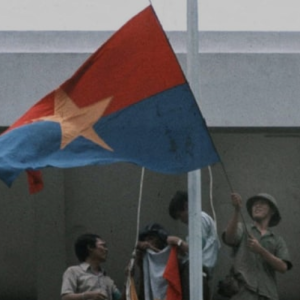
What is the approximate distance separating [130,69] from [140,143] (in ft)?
1.47

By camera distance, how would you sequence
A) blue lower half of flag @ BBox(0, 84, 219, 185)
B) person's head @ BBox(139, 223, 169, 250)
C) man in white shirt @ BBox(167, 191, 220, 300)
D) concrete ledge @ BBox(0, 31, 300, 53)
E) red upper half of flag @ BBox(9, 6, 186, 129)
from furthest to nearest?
concrete ledge @ BBox(0, 31, 300, 53) < person's head @ BBox(139, 223, 169, 250) < man in white shirt @ BBox(167, 191, 220, 300) < red upper half of flag @ BBox(9, 6, 186, 129) < blue lower half of flag @ BBox(0, 84, 219, 185)

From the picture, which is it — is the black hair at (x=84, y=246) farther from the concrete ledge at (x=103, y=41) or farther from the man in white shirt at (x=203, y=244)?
the concrete ledge at (x=103, y=41)

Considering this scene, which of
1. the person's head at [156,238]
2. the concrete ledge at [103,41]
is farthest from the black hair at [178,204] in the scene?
the concrete ledge at [103,41]

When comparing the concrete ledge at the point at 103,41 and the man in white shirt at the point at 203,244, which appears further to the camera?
the concrete ledge at the point at 103,41

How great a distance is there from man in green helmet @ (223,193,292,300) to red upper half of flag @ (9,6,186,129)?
181 centimetres

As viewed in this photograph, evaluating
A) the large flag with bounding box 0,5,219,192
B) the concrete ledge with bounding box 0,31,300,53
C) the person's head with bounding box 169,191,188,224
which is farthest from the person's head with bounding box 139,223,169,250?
the large flag with bounding box 0,5,219,192

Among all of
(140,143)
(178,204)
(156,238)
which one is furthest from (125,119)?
(156,238)

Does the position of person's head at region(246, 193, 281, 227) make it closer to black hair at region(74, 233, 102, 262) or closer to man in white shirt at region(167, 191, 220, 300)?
man in white shirt at region(167, 191, 220, 300)

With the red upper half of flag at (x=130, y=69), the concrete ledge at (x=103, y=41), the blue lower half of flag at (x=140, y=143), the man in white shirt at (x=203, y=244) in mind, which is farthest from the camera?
the concrete ledge at (x=103, y=41)

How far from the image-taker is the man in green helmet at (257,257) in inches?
451

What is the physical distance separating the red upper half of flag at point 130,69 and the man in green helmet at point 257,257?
5.93 feet

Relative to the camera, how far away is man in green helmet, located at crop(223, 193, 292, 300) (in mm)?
11453

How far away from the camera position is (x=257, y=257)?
453 inches

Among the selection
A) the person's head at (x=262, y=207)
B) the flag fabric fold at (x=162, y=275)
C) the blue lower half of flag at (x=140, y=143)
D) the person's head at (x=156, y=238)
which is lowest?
the flag fabric fold at (x=162, y=275)
